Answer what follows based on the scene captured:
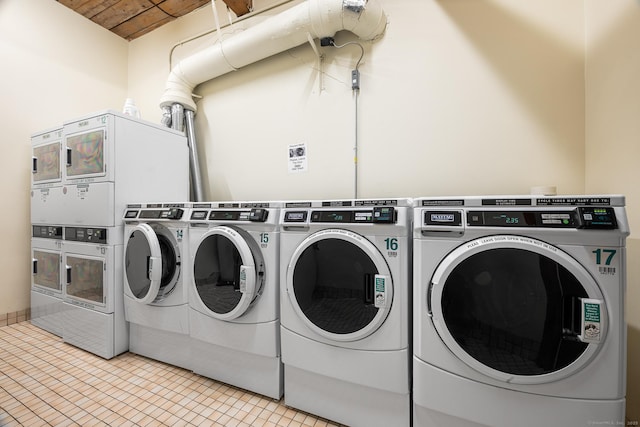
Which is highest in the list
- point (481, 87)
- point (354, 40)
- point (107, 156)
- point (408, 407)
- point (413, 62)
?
point (354, 40)

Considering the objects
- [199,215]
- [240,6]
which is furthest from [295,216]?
[240,6]

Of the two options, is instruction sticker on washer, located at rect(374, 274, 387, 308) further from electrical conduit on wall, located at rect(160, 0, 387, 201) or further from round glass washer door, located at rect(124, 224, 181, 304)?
electrical conduit on wall, located at rect(160, 0, 387, 201)

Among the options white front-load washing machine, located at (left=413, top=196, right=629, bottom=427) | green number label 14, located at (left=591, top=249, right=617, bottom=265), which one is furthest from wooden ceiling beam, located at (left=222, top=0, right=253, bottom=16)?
green number label 14, located at (left=591, top=249, right=617, bottom=265)

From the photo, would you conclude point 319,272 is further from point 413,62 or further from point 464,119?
point 413,62

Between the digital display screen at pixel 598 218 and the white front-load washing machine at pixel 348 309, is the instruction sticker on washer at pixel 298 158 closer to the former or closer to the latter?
the white front-load washing machine at pixel 348 309

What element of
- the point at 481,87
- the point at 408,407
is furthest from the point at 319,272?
the point at 481,87

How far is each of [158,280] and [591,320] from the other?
2.09 m

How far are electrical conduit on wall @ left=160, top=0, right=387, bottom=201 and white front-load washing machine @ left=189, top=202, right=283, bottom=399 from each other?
1158 mm

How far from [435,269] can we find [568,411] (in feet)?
2.05

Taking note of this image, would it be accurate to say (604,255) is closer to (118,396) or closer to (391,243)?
(391,243)

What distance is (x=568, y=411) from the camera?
87 cm

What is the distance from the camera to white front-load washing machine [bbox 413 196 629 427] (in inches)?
32.4

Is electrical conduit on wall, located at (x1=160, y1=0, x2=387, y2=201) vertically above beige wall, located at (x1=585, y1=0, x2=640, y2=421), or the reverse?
electrical conduit on wall, located at (x1=160, y1=0, x2=387, y2=201)

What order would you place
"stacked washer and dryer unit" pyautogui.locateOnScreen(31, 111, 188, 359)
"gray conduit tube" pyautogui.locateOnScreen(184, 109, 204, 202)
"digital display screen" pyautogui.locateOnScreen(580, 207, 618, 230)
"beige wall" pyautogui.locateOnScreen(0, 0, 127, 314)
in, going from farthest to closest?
"gray conduit tube" pyautogui.locateOnScreen(184, 109, 204, 202) < "beige wall" pyautogui.locateOnScreen(0, 0, 127, 314) < "stacked washer and dryer unit" pyautogui.locateOnScreen(31, 111, 188, 359) < "digital display screen" pyautogui.locateOnScreen(580, 207, 618, 230)
